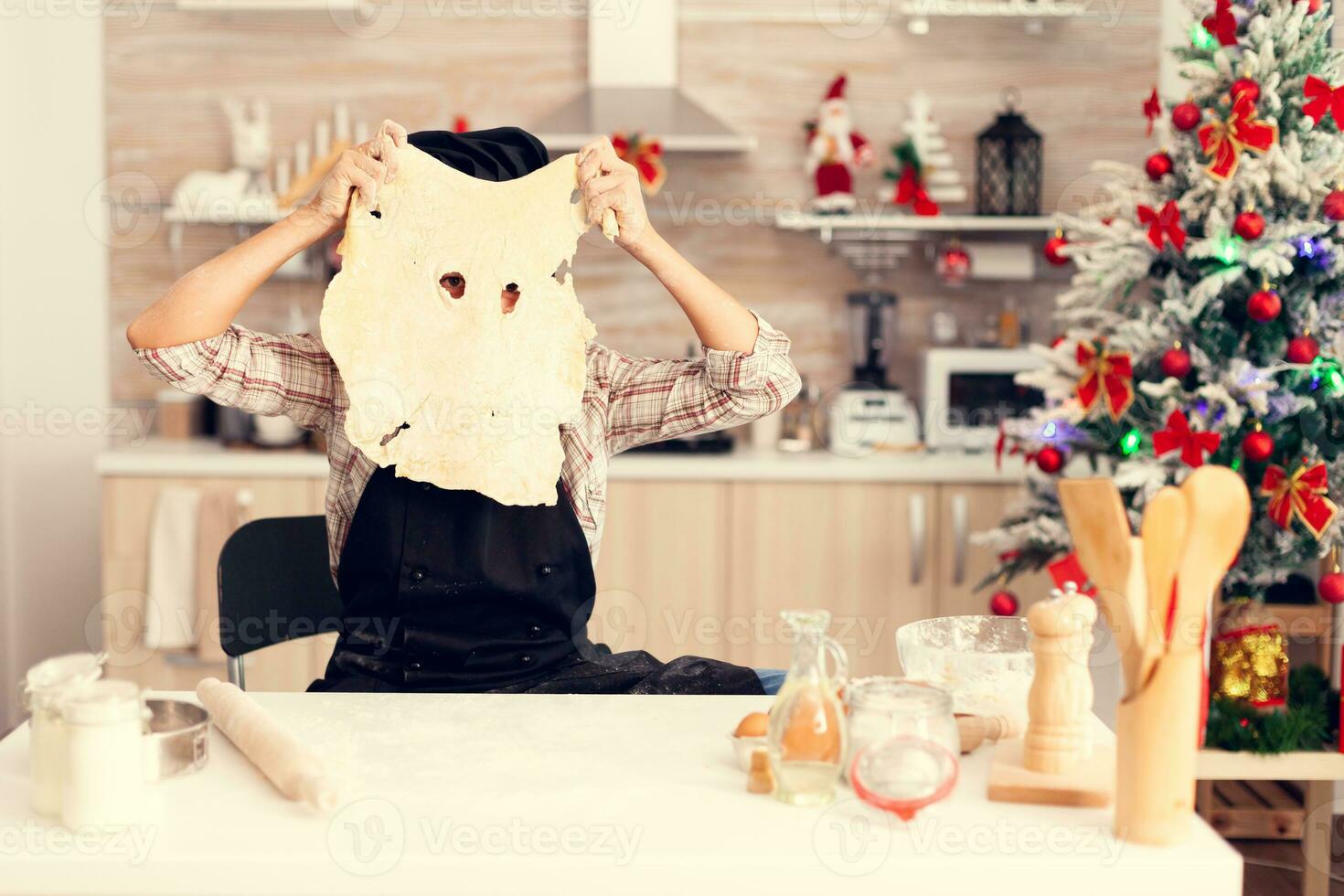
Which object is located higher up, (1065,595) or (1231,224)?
(1231,224)

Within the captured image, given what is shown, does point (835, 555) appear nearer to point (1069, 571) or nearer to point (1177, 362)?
point (1069, 571)

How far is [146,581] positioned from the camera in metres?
3.30

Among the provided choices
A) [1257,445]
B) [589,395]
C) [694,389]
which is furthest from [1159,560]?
[1257,445]

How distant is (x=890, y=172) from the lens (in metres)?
3.66

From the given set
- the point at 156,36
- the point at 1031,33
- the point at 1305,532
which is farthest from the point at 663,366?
the point at 156,36

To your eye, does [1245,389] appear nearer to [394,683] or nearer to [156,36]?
[394,683]

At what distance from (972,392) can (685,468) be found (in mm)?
892

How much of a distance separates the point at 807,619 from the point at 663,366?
912 millimetres

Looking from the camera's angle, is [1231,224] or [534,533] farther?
[1231,224]

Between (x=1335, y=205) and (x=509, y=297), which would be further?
(x=1335, y=205)

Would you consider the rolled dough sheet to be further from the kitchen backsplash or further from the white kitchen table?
the kitchen backsplash

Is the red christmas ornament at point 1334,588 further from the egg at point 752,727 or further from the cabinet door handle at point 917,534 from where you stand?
the egg at point 752,727

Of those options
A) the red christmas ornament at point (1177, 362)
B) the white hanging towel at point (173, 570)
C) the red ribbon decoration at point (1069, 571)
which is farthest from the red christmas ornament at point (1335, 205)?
the white hanging towel at point (173, 570)

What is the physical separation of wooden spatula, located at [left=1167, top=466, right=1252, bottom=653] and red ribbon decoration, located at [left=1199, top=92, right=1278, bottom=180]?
1741mm
